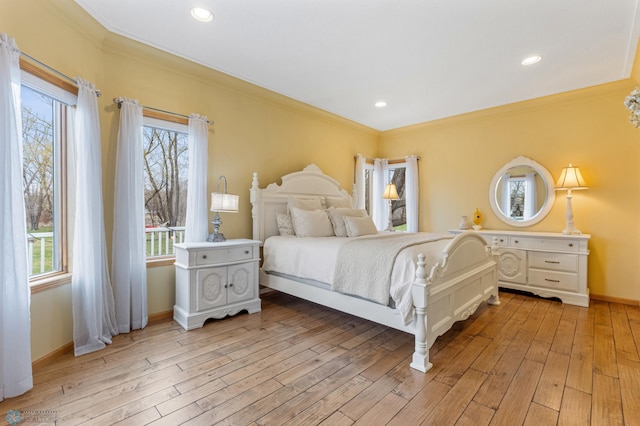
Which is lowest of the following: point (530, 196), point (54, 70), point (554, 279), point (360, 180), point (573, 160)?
point (554, 279)

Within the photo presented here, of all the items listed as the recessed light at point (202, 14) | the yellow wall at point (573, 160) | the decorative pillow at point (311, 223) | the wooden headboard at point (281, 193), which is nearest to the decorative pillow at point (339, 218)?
the decorative pillow at point (311, 223)

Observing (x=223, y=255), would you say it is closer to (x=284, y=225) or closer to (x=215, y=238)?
(x=215, y=238)

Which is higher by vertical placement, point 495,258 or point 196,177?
point 196,177

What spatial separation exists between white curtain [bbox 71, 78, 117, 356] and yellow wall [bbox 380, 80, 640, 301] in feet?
15.9

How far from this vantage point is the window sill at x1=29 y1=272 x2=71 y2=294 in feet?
6.99

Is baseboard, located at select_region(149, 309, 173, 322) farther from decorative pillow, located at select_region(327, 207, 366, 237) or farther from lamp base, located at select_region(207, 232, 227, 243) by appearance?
decorative pillow, located at select_region(327, 207, 366, 237)

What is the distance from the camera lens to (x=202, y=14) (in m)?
2.38

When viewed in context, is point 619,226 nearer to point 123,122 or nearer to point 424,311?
point 424,311

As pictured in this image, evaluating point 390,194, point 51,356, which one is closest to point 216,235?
point 51,356

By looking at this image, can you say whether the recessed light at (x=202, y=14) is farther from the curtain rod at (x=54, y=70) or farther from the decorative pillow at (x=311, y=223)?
the decorative pillow at (x=311, y=223)

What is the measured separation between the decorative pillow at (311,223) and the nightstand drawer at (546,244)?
2.59m

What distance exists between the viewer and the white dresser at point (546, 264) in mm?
3604

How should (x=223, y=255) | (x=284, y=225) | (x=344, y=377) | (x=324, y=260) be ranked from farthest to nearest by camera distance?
(x=284, y=225) < (x=223, y=255) < (x=324, y=260) < (x=344, y=377)

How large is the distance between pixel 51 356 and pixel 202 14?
293 centimetres
